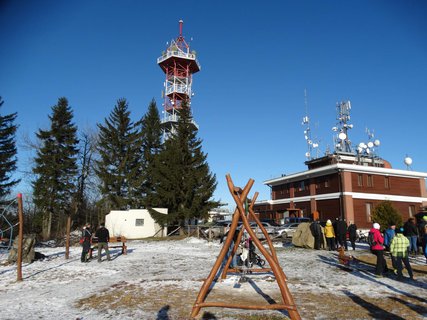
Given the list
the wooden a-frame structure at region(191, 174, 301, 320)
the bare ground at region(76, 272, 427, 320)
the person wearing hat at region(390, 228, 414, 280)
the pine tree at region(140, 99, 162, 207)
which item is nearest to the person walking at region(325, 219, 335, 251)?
the person wearing hat at region(390, 228, 414, 280)

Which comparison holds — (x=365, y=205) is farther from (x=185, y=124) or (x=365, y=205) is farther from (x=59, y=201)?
(x=59, y=201)

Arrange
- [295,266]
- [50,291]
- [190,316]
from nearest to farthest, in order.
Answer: [190,316]
[50,291]
[295,266]

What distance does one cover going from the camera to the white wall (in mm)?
30156

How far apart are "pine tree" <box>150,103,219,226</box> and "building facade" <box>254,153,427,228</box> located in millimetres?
11011

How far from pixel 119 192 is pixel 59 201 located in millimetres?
6481

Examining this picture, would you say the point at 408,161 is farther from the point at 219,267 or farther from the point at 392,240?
the point at 219,267

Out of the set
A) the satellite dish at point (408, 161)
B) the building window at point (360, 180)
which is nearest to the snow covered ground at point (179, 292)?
the building window at point (360, 180)

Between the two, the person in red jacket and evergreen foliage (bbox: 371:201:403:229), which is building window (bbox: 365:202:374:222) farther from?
the person in red jacket

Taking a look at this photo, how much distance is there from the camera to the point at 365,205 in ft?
116

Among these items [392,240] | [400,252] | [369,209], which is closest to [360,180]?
[369,209]

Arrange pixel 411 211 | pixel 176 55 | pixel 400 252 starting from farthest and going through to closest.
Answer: pixel 176 55 < pixel 411 211 < pixel 400 252

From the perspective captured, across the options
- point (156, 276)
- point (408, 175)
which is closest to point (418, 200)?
point (408, 175)

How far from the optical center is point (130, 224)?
3045cm

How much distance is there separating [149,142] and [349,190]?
25412 millimetres
